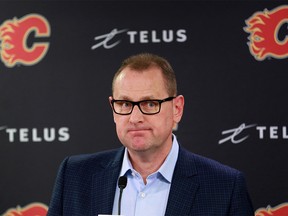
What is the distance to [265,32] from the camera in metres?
3.09

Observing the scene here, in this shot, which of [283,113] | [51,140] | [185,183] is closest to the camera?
[185,183]

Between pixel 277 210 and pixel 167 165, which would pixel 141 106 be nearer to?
pixel 167 165

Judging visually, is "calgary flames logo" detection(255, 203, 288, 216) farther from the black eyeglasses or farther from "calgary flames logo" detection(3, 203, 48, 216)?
the black eyeglasses

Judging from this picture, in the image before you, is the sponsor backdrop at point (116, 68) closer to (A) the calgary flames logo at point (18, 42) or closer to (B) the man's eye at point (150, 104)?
(A) the calgary flames logo at point (18, 42)

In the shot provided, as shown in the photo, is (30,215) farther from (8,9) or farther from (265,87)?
(265,87)

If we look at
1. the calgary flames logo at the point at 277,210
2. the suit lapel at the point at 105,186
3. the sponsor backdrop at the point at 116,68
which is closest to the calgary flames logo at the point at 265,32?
the sponsor backdrop at the point at 116,68

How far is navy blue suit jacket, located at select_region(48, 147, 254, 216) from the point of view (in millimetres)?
1819

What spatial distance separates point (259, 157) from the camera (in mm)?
3105

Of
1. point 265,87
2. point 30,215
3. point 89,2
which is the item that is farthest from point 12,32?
point 265,87

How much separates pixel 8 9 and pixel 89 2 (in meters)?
0.57

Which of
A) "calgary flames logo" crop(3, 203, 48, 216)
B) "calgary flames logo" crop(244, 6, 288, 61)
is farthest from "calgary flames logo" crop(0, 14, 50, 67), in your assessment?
"calgary flames logo" crop(244, 6, 288, 61)

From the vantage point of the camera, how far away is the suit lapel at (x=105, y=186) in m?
1.87

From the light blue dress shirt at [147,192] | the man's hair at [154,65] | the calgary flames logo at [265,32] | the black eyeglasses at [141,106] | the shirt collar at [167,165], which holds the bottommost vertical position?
the light blue dress shirt at [147,192]

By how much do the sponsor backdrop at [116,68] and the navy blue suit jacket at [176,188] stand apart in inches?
46.3
